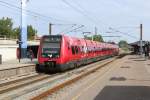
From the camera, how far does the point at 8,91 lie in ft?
66.2

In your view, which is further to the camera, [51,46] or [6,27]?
[6,27]

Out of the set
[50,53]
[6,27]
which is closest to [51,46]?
[50,53]

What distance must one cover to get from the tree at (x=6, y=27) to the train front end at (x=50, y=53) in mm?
102106

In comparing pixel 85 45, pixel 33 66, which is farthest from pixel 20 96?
pixel 85 45

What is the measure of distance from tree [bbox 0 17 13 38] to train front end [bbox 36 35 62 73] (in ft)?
335

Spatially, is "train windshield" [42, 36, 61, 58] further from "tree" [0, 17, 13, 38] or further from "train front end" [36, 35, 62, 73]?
"tree" [0, 17, 13, 38]

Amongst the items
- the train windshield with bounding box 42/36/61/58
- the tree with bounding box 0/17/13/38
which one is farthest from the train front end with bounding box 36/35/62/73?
the tree with bounding box 0/17/13/38

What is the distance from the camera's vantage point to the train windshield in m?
34.4

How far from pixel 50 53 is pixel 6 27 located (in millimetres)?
106305

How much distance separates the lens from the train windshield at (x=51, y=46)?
34375mm

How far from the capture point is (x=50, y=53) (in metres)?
34.4

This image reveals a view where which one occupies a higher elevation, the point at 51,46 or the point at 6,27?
the point at 6,27

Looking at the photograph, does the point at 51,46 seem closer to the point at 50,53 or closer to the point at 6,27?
the point at 50,53

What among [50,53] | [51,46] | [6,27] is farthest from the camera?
[6,27]
